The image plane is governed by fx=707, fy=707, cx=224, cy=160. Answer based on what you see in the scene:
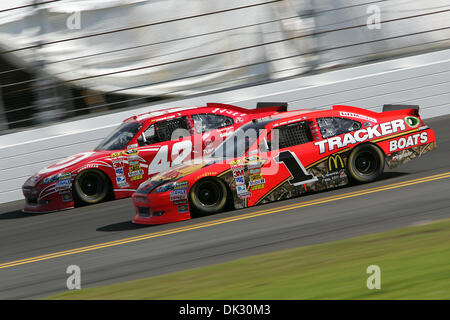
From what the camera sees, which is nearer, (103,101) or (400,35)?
(103,101)

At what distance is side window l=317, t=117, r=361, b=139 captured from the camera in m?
10.4

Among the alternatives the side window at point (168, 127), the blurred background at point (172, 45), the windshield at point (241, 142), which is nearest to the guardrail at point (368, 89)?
the blurred background at point (172, 45)

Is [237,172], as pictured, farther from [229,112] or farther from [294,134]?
[229,112]

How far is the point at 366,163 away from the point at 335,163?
599mm

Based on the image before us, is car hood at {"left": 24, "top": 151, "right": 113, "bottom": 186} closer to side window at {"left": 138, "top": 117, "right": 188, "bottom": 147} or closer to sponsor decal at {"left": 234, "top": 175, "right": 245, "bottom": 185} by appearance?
side window at {"left": 138, "top": 117, "right": 188, "bottom": 147}

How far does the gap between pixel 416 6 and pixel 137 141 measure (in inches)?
322

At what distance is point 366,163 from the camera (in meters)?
10.7

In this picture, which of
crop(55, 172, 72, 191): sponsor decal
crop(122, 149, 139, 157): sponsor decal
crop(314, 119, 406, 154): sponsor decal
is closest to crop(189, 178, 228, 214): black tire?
crop(314, 119, 406, 154): sponsor decal

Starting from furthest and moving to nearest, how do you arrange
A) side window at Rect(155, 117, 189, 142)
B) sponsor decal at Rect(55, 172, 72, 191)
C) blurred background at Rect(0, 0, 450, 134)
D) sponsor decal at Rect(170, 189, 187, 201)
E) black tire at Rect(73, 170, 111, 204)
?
1. blurred background at Rect(0, 0, 450, 134)
2. side window at Rect(155, 117, 189, 142)
3. black tire at Rect(73, 170, 111, 204)
4. sponsor decal at Rect(55, 172, 72, 191)
5. sponsor decal at Rect(170, 189, 187, 201)

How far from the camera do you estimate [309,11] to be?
54.3 ft

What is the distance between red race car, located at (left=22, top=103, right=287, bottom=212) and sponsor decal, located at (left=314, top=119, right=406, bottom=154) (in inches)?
89.8
